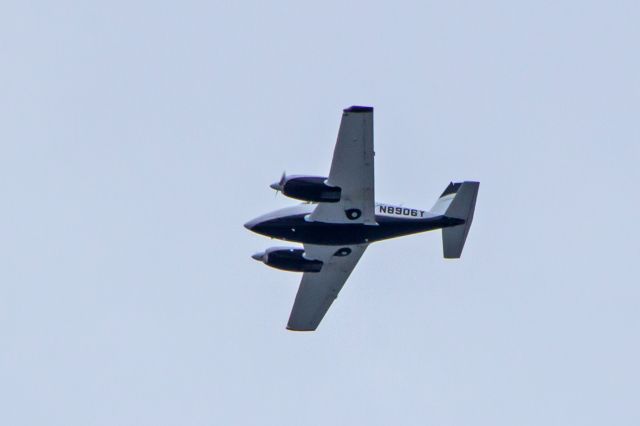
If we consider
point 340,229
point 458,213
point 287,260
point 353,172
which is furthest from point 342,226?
point 458,213

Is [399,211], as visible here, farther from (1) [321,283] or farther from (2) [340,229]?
(1) [321,283]

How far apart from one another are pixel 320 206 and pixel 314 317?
899cm

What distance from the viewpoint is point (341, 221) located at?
66.9 m

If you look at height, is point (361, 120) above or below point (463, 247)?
above

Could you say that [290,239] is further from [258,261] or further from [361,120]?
[361,120]

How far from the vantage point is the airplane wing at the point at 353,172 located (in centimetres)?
6209

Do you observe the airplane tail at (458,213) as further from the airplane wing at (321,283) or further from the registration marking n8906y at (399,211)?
the airplane wing at (321,283)

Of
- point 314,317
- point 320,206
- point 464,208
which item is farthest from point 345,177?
point 314,317

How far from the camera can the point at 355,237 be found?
67938 millimetres

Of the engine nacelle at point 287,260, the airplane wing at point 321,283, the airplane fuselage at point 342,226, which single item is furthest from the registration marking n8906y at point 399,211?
the engine nacelle at point 287,260

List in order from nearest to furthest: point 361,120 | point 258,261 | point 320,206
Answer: point 361,120, point 320,206, point 258,261

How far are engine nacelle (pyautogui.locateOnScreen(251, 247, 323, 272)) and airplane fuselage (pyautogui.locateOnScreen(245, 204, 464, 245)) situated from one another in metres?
2.32

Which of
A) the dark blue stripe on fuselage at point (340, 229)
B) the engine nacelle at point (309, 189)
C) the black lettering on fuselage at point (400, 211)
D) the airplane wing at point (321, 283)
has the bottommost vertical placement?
the airplane wing at point (321, 283)

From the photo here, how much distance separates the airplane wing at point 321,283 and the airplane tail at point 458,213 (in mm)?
3894
